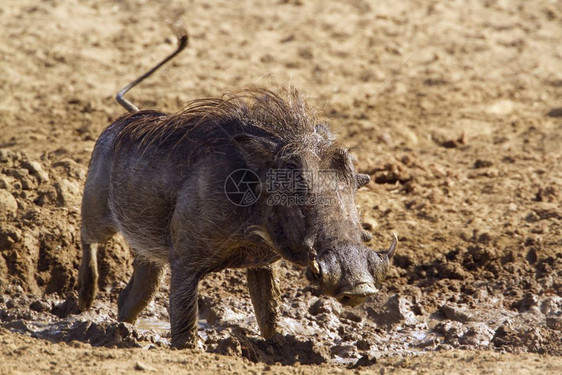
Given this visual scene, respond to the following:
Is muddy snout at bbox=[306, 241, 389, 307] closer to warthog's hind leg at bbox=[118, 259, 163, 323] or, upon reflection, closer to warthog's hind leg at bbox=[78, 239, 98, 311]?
warthog's hind leg at bbox=[118, 259, 163, 323]

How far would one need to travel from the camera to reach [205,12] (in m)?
11.3

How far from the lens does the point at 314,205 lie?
424 centimetres

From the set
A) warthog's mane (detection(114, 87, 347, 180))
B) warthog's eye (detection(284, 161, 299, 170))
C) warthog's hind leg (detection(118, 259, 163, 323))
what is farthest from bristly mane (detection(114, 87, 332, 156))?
warthog's hind leg (detection(118, 259, 163, 323))

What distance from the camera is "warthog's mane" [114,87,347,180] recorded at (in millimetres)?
4598

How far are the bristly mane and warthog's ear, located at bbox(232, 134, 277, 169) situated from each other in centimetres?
7

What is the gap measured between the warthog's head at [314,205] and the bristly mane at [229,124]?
12 mm

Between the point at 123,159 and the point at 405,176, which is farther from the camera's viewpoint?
the point at 405,176

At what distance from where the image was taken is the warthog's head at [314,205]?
3998mm

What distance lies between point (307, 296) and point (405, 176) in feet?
6.08

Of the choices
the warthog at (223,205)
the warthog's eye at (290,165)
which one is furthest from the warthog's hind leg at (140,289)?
the warthog's eye at (290,165)

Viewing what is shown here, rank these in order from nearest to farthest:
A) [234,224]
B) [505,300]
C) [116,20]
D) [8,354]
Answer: [8,354] → [234,224] → [505,300] → [116,20]

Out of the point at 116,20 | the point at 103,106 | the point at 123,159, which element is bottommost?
the point at 123,159

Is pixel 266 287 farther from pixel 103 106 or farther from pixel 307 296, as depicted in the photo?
pixel 103 106

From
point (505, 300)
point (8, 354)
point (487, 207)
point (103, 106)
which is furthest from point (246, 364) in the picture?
point (103, 106)
